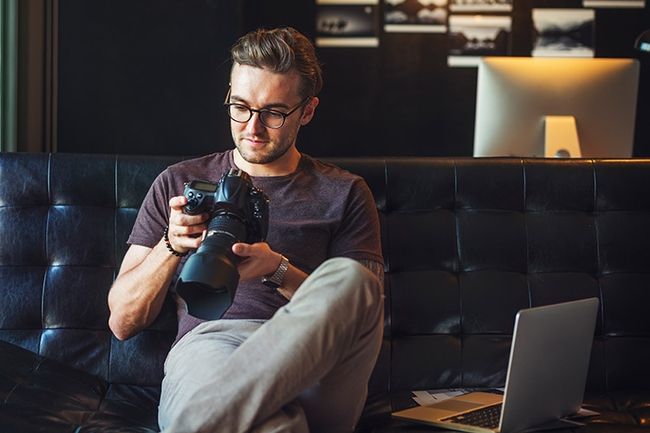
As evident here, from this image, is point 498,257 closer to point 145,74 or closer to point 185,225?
point 185,225

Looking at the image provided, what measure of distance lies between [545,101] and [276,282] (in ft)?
4.42

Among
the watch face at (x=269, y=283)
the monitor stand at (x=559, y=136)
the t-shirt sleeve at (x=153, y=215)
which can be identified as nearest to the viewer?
the watch face at (x=269, y=283)

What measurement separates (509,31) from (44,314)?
330 cm

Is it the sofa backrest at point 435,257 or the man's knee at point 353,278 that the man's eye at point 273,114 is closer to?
the sofa backrest at point 435,257

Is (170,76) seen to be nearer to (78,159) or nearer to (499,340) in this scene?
(78,159)

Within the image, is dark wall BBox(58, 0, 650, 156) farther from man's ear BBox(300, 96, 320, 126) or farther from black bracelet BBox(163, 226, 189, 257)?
black bracelet BBox(163, 226, 189, 257)

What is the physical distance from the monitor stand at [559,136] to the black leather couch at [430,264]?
1.61 feet

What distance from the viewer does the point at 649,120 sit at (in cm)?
505

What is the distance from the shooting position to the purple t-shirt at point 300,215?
7.32ft

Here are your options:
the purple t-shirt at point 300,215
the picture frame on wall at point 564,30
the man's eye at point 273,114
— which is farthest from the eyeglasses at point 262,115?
the picture frame on wall at point 564,30

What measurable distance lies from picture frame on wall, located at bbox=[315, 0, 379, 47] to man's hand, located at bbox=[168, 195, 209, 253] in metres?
3.20

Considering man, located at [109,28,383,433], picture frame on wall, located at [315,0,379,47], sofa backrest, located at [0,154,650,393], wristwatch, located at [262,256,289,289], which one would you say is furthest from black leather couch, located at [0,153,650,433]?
picture frame on wall, located at [315,0,379,47]

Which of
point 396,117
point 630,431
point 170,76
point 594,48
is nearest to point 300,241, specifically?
point 630,431

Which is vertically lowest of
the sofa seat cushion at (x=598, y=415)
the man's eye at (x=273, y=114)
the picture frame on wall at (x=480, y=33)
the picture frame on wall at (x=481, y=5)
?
the sofa seat cushion at (x=598, y=415)
